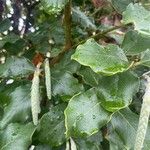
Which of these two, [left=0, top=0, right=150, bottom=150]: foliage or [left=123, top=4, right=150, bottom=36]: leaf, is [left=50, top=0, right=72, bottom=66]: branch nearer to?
[left=0, top=0, right=150, bottom=150]: foliage

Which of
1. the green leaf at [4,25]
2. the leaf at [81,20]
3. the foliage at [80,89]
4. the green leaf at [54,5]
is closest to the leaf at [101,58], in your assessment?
the foliage at [80,89]

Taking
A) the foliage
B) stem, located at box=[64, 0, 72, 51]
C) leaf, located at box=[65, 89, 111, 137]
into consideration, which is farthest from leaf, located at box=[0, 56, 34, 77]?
leaf, located at box=[65, 89, 111, 137]

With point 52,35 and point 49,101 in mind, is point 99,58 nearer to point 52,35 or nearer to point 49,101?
point 49,101

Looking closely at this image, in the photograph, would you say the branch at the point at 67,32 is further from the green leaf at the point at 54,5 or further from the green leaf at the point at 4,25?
the green leaf at the point at 4,25

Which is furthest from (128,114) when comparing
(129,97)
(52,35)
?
(52,35)

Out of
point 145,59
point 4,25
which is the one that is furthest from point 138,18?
point 4,25
